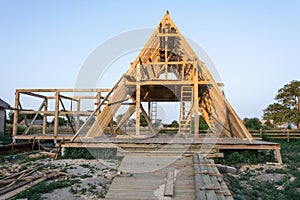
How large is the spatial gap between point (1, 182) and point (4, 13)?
9.02 m

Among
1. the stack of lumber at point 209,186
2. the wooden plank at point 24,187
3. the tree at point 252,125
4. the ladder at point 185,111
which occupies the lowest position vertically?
the wooden plank at point 24,187

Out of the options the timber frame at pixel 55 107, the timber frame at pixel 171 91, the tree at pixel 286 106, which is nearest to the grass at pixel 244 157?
the timber frame at pixel 171 91

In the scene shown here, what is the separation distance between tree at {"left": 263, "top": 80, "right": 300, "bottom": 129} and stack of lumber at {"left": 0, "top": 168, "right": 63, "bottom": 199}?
2411cm

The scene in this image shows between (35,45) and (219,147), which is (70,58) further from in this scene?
(219,147)

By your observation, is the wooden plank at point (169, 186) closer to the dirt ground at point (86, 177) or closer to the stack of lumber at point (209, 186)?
the stack of lumber at point (209, 186)

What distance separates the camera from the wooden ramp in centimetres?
363

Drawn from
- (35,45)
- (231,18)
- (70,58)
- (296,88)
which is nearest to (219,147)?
(231,18)

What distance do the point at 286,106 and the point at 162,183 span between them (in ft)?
84.4

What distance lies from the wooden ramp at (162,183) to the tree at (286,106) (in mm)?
22309

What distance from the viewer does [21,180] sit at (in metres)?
5.38

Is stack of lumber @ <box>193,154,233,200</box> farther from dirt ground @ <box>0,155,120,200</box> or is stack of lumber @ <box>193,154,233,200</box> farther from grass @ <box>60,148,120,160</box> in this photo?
grass @ <box>60,148,120,160</box>

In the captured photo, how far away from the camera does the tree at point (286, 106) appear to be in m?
24.2

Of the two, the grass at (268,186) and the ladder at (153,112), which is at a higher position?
the ladder at (153,112)

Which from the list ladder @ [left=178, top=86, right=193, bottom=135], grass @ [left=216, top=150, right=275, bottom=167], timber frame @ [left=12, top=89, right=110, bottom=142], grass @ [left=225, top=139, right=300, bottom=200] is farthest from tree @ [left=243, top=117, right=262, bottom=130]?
timber frame @ [left=12, top=89, right=110, bottom=142]
